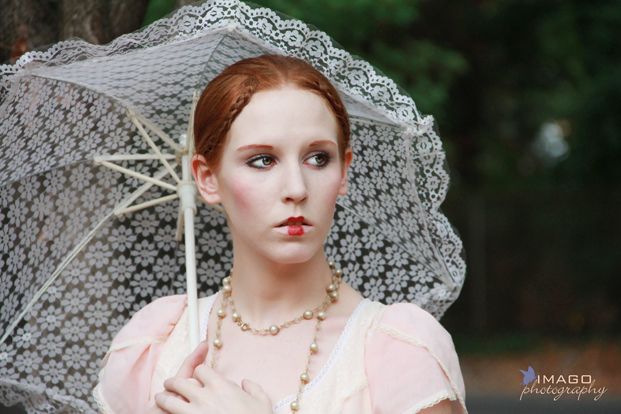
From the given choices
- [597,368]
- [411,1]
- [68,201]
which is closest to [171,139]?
[68,201]

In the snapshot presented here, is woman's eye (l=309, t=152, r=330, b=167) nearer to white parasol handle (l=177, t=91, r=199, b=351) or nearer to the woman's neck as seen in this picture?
the woman's neck

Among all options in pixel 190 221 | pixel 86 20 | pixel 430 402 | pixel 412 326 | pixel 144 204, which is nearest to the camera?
pixel 430 402

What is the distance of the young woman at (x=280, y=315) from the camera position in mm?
1737

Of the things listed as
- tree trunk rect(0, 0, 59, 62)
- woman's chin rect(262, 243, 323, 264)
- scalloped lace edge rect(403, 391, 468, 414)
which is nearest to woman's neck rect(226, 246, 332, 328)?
woman's chin rect(262, 243, 323, 264)

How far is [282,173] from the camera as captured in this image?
69.9 inches

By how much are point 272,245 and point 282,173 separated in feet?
0.63

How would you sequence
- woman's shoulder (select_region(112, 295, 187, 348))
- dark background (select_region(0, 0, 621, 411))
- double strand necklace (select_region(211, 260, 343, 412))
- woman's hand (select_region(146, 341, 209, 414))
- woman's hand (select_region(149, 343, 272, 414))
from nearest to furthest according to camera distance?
1. woman's hand (select_region(149, 343, 272, 414))
2. woman's hand (select_region(146, 341, 209, 414))
3. double strand necklace (select_region(211, 260, 343, 412))
4. woman's shoulder (select_region(112, 295, 187, 348))
5. dark background (select_region(0, 0, 621, 411))

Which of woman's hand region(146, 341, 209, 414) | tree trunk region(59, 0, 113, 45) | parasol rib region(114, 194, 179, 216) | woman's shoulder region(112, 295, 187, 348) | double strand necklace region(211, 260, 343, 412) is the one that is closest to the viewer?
woman's hand region(146, 341, 209, 414)

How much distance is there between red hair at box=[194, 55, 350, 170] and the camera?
6.05 feet

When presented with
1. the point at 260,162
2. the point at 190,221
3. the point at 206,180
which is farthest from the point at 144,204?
the point at 260,162

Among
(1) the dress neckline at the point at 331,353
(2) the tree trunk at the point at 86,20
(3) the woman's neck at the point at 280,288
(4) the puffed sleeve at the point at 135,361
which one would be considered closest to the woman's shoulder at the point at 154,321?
(4) the puffed sleeve at the point at 135,361

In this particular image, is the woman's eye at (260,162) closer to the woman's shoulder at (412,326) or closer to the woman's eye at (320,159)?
the woman's eye at (320,159)

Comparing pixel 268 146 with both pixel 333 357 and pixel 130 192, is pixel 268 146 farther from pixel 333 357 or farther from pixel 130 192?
pixel 130 192

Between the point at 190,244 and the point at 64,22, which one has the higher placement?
the point at 64,22
